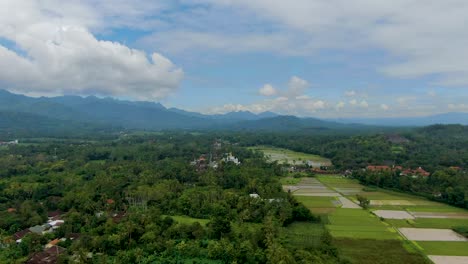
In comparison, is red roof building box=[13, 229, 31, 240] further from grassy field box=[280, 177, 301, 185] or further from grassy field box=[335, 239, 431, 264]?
grassy field box=[280, 177, 301, 185]

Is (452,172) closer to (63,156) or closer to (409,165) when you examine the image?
(409,165)

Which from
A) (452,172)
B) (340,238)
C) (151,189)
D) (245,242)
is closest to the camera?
(245,242)

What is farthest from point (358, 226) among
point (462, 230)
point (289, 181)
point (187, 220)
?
point (289, 181)

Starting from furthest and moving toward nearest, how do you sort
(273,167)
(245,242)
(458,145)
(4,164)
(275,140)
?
1. (275,140)
2. (458,145)
3. (273,167)
4. (4,164)
5. (245,242)

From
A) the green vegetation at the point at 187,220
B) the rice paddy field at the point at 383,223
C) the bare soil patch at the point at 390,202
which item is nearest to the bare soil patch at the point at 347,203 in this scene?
the rice paddy field at the point at 383,223

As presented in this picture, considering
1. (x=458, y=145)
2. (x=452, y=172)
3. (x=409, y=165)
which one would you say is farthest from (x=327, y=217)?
(x=458, y=145)

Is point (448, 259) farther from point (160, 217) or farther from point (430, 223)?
point (160, 217)
